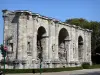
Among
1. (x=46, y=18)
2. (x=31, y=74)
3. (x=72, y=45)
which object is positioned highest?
(x=46, y=18)

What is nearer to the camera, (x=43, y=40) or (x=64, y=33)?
(x=43, y=40)

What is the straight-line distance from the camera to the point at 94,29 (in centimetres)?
8444

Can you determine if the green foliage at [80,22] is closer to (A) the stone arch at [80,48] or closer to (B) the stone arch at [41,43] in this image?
(A) the stone arch at [80,48]

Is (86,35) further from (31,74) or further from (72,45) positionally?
(31,74)

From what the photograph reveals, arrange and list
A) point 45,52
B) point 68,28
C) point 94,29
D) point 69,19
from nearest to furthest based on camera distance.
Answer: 1. point 45,52
2. point 68,28
3. point 94,29
4. point 69,19

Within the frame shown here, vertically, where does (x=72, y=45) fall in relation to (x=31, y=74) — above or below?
above

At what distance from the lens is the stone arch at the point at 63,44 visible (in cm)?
6100

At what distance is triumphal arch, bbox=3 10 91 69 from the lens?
152 feet

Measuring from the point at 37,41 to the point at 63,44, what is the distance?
10029 mm

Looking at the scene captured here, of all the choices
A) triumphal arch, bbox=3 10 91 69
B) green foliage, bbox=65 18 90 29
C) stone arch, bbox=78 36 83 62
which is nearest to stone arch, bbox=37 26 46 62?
triumphal arch, bbox=3 10 91 69

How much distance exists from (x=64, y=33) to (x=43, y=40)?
9793mm

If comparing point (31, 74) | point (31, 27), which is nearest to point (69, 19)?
point (31, 27)

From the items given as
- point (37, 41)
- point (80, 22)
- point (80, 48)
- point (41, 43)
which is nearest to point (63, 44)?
point (80, 48)

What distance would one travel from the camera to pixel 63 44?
205ft
